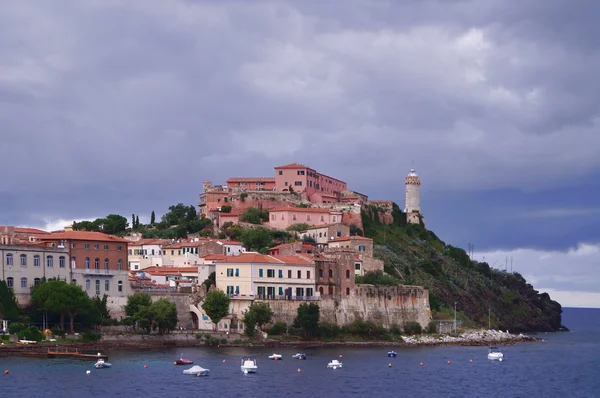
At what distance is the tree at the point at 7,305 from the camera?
87250mm

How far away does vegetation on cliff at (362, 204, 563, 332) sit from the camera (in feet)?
411

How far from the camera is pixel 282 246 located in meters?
116

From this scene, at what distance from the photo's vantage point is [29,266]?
92875 millimetres

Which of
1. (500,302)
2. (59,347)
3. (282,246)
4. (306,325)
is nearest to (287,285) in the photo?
(306,325)

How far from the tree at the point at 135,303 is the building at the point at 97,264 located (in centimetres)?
264

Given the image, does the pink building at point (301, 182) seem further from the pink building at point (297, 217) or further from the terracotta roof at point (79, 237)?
the terracotta roof at point (79, 237)

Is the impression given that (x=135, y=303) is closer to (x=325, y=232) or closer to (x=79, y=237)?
(x=79, y=237)

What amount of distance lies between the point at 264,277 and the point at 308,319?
581 cm

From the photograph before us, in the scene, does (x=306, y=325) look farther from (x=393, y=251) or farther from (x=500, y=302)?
(x=500, y=302)

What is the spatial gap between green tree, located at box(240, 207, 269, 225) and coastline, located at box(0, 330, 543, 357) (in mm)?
32842

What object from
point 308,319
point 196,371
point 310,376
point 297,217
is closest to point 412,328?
point 308,319

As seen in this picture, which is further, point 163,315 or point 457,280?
point 457,280

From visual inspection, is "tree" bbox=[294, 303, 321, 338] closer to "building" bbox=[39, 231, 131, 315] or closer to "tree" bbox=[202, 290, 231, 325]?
"tree" bbox=[202, 290, 231, 325]

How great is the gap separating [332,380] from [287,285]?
88.7ft
